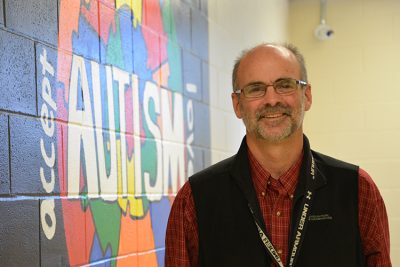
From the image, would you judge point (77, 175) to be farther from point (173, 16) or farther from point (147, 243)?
point (173, 16)

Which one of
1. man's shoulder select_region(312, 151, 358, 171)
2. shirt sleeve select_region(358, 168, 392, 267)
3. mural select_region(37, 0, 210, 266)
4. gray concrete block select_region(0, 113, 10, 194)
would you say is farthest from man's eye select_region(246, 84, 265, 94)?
gray concrete block select_region(0, 113, 10, 194)

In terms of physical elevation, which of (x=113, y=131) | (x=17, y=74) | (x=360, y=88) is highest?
(x=360, y=88)

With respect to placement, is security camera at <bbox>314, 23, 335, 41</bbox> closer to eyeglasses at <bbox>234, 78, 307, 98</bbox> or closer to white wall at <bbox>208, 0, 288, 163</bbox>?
white wall at <bbox>208, 0, 288, 163</bbox>

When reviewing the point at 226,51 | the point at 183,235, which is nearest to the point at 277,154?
the point at 183,235

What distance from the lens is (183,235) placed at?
1.84m

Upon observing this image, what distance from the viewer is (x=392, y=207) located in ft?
16.3

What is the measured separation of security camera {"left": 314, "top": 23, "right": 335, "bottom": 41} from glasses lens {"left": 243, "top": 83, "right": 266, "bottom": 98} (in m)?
3.38

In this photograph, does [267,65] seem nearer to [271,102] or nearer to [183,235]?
[271,102]

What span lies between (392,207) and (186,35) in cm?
259

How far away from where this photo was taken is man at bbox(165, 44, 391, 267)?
5.85 feet

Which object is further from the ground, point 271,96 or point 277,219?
point 271,96

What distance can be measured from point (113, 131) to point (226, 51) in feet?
4.99

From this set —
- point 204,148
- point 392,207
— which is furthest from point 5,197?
point 392,207

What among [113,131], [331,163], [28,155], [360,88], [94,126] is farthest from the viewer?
[360,88]
